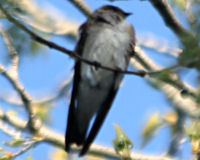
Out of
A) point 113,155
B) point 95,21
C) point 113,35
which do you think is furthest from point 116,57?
point 113,155

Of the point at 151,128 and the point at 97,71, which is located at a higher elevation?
the point at 97,71

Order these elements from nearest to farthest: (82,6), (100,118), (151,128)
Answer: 1. (100,118)
2. (151,128)
3. (82,6)

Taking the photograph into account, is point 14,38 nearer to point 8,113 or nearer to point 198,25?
point 198,25

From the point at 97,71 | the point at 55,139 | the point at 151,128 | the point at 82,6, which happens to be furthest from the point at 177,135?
the point at 82,6

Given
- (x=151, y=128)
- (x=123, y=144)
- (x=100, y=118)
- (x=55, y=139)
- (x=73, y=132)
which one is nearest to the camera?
(x=123, y=144)


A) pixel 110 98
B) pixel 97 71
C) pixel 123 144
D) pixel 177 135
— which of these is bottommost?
pixel 123 144

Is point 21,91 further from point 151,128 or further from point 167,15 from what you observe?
point 167,15

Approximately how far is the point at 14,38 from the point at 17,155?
2.70ft

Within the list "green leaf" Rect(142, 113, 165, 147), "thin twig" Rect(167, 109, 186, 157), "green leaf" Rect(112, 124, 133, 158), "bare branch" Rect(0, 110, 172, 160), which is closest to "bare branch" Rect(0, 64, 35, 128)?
"bare branch" Rect(0, 110, 172, 160)

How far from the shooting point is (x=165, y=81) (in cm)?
159

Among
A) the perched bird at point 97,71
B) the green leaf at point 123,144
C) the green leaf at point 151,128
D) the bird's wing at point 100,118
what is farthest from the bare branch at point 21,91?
the green leaf at point 123,144

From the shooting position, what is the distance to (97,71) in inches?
152

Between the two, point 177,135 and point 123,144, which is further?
point 177,135

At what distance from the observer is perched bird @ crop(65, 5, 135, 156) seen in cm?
368
